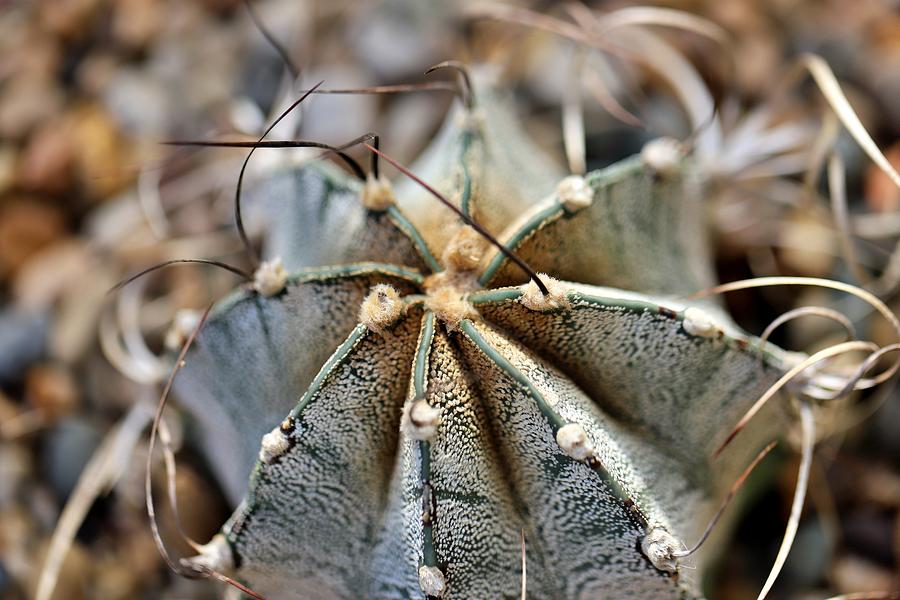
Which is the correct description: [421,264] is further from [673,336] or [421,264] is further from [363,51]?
[363,51]

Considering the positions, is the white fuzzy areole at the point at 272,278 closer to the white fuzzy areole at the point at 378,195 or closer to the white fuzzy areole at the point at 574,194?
the white fuzzy areole at the point at 378,195

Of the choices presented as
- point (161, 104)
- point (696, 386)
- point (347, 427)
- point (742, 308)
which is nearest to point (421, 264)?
point (347, 427)

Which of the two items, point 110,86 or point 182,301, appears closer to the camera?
point 182,301

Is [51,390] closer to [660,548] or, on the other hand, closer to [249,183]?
[249,183]

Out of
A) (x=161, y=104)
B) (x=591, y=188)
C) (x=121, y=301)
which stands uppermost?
(x=161, y=104)

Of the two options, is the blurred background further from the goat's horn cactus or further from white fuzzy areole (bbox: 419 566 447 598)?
white fuzzy areole (bbox: 419 566 447 598)

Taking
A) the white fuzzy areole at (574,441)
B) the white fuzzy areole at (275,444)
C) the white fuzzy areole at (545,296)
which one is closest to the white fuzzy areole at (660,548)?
the white fuzzy areole at (574,441)

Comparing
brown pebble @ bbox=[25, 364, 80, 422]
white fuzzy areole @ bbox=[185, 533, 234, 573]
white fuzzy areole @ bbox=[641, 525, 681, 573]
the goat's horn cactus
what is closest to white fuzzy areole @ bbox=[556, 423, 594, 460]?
the goat's horn cactus

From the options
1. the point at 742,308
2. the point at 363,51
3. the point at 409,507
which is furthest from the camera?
the point at 363,51
